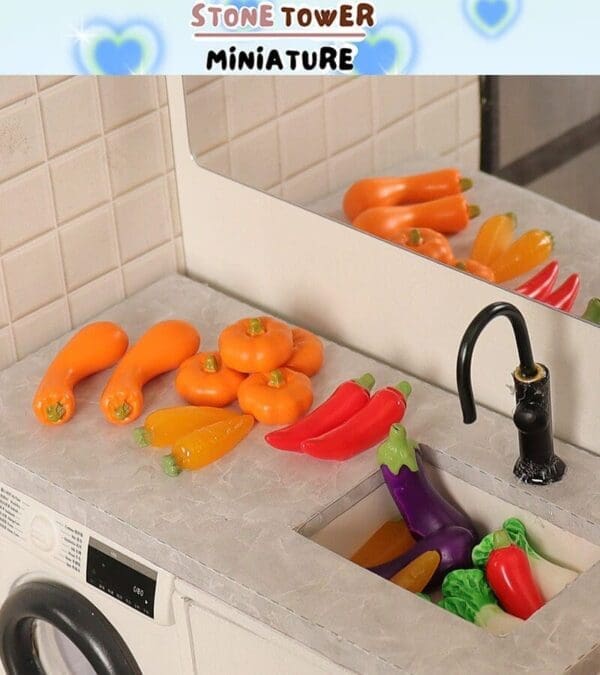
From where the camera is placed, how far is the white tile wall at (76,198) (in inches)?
80.5

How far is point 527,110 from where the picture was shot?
1756 millimetres

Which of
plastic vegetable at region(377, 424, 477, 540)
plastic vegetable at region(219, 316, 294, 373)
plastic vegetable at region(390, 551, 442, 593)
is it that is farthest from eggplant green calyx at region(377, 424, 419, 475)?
plastic vegetable at region(219, 316, 294, 373)

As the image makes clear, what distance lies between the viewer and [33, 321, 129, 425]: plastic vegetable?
1997mm

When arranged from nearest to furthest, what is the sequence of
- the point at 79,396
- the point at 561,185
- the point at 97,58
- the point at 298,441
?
1. the point at 97,58
2. the point at 561,185
3. the point at 298,441
4. the point at 79,396

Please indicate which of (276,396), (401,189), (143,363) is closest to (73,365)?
(143,363)

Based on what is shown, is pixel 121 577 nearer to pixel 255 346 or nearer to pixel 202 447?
pixel 202 447

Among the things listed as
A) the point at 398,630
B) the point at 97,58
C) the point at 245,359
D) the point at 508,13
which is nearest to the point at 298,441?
the point at 245,359

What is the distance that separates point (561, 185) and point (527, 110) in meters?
0.11

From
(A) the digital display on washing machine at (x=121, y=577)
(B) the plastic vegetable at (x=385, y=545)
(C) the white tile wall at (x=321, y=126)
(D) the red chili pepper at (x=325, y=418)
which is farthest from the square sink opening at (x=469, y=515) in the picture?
Result: (C) the white tile wall at (x=321, y=126)

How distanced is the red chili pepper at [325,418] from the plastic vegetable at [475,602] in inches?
11.2

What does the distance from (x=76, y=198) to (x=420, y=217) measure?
0.57 metres

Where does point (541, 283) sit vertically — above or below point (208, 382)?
above

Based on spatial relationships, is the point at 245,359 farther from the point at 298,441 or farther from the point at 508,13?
the point at 508,13

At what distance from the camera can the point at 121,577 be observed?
188cm
